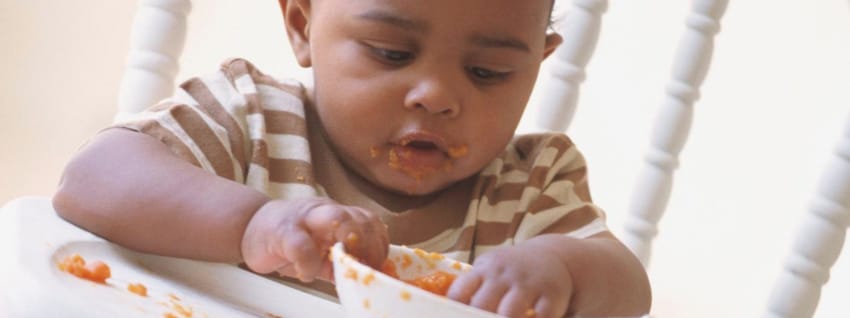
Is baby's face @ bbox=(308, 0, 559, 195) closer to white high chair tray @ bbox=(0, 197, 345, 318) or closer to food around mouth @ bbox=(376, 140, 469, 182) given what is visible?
food around mouth @ bbox=(376, 140, 469, 182)

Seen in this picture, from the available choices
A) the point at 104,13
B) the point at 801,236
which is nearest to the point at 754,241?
the point at 801,236

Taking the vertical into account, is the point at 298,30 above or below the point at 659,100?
above

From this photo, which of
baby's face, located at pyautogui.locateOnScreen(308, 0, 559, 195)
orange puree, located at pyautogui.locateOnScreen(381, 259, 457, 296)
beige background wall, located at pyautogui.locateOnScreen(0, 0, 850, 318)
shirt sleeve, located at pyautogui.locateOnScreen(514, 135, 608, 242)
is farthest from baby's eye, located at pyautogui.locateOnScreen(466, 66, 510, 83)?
beige background wall, located at pyautogui.locateOnScreen(0, 0, 850, 318)

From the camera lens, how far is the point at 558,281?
54 cm

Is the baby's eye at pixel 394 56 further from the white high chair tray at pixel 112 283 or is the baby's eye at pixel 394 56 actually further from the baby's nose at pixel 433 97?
the white high chair tray at pixel 112 283

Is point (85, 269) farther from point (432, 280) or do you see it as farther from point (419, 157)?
point (419, 157)

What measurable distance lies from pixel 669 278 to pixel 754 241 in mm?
135

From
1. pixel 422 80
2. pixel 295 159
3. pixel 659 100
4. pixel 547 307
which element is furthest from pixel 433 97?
pixel 659 100

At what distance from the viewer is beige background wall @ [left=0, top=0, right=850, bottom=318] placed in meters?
1.53

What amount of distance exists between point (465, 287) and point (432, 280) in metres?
0.04

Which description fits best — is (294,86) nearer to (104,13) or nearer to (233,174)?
(233,174)

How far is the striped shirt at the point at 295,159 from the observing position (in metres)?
Result: 0.69

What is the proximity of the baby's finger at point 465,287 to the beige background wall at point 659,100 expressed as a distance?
1.12 meters

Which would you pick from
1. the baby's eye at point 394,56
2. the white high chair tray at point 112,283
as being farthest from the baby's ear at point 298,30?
the white high chair tray at point 112,283
